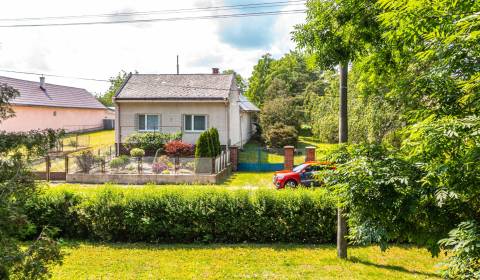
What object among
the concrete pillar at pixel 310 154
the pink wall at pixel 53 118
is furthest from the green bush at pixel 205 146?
the pink wall at pixel 53 118

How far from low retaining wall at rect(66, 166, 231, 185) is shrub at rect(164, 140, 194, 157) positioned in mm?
3025

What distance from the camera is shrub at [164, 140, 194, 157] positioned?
68.3 feet

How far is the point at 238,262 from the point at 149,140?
1587 cm

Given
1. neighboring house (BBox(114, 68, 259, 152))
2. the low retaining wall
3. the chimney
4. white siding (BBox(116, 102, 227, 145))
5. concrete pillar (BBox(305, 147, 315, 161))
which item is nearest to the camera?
the low retaining wall

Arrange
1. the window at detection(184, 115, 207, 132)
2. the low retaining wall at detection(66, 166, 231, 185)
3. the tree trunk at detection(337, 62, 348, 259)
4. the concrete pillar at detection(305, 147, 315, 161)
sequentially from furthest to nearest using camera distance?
the window at detection(184, 115, 207, 132) < the concrete pillar at detection(305, 147, 315, 161) < the low retaining wall at detection(66, 166, 231, 185) < the tree trunk at detection(337, 62, 348, 259)

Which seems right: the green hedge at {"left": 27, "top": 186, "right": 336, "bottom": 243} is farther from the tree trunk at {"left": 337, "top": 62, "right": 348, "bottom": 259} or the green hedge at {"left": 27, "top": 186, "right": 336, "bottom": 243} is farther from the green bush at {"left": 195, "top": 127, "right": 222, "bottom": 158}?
the green bush at {"left": 195, "top": 127, "right": 222, "bottom": 158}

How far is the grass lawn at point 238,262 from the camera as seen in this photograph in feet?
24.6

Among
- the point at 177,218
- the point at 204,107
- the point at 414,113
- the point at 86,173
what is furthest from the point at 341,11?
the point at 204,107

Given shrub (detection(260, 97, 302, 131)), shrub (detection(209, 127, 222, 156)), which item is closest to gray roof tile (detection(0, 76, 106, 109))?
shrub (detection(209, 127, 222, 156))

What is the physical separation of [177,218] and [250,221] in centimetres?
193

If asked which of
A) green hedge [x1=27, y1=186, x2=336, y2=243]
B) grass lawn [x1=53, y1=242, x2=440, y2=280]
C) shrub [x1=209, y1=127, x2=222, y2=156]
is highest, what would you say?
shrub [x1=209, y1=127, x2=222, y2=156]

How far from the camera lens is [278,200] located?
31.4 feet

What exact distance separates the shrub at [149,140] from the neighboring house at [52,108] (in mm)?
10235

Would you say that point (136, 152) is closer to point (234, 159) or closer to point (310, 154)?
point (234, 159)
